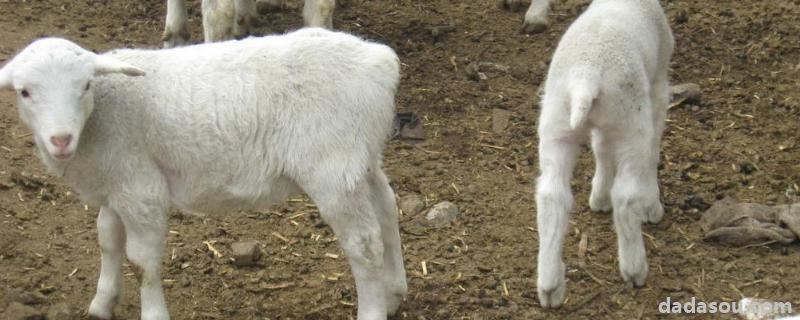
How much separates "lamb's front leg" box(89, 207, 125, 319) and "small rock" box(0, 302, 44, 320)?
0.26m

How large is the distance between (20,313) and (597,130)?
296cm

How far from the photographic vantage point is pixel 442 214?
23.2 ft

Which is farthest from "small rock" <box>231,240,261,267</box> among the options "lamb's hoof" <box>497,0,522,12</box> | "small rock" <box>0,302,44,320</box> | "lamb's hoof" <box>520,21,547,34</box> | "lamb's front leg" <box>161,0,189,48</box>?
"lamb's hoof" <box>497,0,522,12</box>

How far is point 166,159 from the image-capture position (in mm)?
5469

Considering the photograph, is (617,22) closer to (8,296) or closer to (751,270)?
(751,270)

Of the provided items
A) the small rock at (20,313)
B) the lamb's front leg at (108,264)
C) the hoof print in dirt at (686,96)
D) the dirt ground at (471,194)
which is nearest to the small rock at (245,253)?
the dirt ground at (471,194)

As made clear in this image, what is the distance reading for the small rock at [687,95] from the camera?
8555mm

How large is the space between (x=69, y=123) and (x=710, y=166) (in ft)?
14.0

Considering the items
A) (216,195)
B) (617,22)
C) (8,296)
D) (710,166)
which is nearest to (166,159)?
(216,195)

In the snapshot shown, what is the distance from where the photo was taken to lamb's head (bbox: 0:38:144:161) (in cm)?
497

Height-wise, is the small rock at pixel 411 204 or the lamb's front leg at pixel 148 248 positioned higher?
the lamb's front leg at pixel 148 248

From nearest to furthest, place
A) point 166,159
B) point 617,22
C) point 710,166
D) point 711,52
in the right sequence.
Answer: point 166,159, point 617,22, point 710,166, point 711,52

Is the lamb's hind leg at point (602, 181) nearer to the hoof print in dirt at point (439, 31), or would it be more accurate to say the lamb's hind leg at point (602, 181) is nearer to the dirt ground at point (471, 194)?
the dirt ground at point (471, 194)

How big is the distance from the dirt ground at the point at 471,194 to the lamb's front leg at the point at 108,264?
7.2 inches
